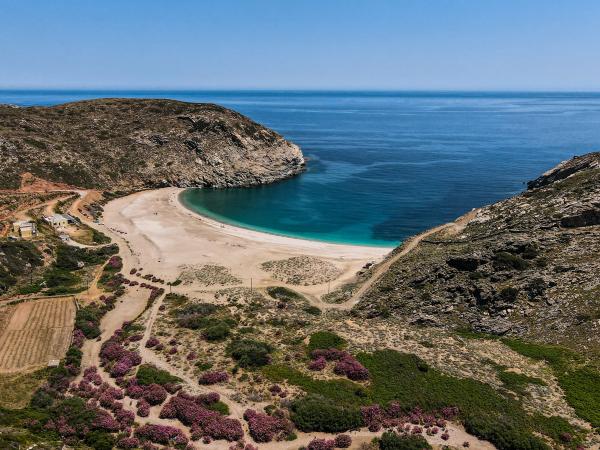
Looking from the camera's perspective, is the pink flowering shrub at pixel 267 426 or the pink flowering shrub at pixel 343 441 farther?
the pink flowering shrub at pixel 267 426

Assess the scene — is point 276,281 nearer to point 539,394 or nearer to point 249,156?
point 539,394

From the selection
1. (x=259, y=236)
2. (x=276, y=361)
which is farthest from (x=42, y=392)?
(x=259, y=236)

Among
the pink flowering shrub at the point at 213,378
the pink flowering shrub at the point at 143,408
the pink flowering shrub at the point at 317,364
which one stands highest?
the pink flowering shrub at the point at 317,364

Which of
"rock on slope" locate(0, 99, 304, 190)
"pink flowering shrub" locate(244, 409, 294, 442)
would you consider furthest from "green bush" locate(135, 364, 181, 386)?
"rock on slope" locate(0, 99, 304, 190)

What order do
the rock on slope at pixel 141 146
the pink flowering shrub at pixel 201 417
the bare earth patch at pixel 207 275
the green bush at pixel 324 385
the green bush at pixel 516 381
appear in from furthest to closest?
the rock on slope at pixel 141 146, the bare earth patch at pixel 207 275, the green bush at pixel 516 381, the green bush at pixel 324 385, the pink flowering shrub at pixel 201 417

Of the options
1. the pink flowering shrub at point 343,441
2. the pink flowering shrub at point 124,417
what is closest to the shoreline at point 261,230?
the pink flowering shrub at point 343,441

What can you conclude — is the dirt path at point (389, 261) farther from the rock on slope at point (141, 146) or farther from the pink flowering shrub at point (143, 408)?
the rock on slope at point (141, 146)

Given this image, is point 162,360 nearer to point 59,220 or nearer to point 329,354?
point 329,354
